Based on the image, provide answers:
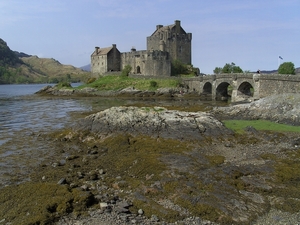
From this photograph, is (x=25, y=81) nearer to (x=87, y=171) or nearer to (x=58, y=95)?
(x=58, y=95)

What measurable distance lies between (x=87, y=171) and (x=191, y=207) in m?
5.75

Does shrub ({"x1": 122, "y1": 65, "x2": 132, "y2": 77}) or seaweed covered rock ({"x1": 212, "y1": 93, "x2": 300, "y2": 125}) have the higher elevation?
shrub ({"x1": 122, "y1": 65, "x2": 132, "y2": 77})

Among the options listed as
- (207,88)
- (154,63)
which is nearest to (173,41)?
(154,63)

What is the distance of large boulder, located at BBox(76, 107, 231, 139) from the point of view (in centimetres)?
1852

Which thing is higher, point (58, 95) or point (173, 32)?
point (173, 32)

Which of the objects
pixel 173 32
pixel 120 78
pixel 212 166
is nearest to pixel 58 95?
pixel 120 78

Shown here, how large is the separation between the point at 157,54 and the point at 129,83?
28.5 feet

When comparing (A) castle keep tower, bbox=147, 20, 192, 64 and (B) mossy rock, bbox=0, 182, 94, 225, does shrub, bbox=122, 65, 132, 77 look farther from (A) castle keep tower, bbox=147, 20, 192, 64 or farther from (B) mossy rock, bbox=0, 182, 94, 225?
(B) mossy rock, bbox=0, 182, 94, 225

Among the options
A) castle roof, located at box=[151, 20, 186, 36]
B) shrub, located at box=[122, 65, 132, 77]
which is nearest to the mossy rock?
shrub, located at box=[122, 65, 132, 77]

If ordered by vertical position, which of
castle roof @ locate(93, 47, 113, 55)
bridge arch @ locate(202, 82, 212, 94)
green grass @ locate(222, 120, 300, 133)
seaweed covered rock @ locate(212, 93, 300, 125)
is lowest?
green grass @ locate(222, 120, 300, 133)

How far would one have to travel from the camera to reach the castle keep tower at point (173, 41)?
6331cm

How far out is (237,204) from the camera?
1004cm

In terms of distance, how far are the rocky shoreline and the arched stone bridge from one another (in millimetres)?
16428

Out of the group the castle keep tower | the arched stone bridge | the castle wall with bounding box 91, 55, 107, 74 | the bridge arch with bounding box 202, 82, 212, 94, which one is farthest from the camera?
the castle wall with bounding box 91, 55, 107, 74
